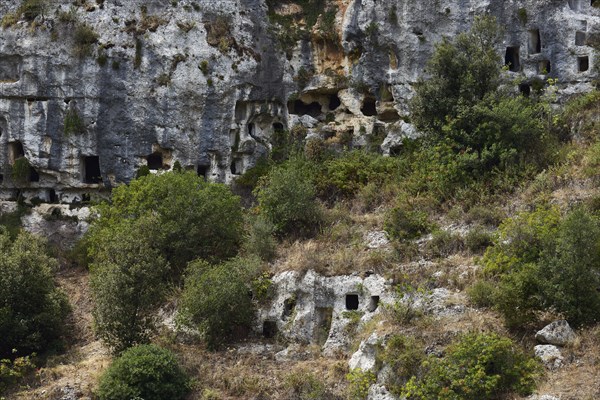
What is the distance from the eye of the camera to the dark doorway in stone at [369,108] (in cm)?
3653

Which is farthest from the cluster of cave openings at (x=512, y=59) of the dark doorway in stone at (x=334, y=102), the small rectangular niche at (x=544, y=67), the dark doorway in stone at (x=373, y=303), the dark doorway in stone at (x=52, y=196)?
the dark doorway in stone at (x=52, y=196)

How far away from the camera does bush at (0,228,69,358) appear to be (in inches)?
972

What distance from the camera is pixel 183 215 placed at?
2745 centimetres

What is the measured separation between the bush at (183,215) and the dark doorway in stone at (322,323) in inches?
192

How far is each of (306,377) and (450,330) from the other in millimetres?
4198

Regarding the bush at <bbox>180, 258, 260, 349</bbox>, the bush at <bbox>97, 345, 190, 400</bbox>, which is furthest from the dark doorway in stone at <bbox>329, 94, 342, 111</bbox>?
the bush at <bbox>97, 345, 190, 400</bbox>

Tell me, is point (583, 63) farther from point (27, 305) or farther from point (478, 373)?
point (27, 305)

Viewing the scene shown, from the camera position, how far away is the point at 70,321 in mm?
27844

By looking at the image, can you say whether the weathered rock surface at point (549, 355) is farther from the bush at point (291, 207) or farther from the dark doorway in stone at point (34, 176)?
the dark doorway in stone at point (34, 176)

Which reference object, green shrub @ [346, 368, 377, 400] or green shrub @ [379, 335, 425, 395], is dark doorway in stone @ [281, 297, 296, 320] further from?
green shrub @ [379, 335, 425, 395]

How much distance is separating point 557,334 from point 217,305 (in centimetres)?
1004

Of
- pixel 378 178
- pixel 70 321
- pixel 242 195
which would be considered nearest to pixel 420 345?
pixel 378 178

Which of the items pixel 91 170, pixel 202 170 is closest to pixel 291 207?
pixel 202 170

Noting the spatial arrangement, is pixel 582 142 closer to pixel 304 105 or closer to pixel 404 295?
pixel 404 295
